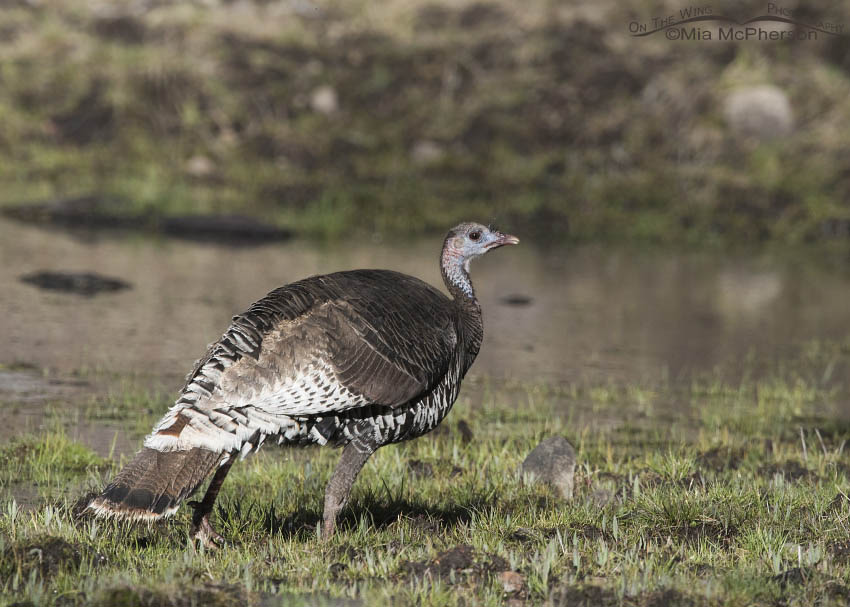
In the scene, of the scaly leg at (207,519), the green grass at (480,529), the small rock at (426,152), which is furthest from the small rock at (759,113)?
the scaly leg at (207,519)

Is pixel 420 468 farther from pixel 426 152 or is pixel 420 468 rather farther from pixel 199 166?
pixel 426 152

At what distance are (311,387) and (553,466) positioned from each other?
2251 millimetres

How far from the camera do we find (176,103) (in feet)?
92.4

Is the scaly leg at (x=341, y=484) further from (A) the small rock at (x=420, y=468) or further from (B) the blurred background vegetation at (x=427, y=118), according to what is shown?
(B) the blurred background vegetation at (x=427, y=118)

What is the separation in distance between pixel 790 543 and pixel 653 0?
27215mm

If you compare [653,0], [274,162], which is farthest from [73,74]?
[653,0]

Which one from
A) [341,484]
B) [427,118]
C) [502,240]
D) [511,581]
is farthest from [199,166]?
[511,581]

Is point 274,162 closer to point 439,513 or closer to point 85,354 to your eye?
point 85,354

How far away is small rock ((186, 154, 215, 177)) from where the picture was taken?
2517 cm

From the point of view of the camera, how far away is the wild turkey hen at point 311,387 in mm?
5684

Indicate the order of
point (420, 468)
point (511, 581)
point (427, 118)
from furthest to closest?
point (427, 118), point (420, 468), point (511, 581)

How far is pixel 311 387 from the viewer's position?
19.2 feet

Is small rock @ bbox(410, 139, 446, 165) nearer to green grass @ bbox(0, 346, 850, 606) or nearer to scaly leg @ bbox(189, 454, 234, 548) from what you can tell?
green grass @ bbox(0, 346, 850, 606)

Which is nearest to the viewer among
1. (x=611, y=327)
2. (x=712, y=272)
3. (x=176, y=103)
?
(x=611, y=327)
